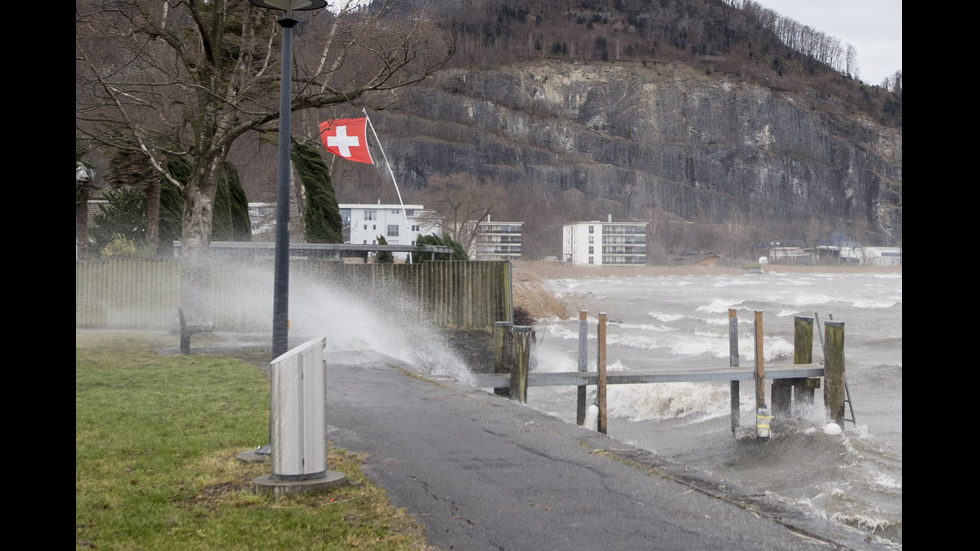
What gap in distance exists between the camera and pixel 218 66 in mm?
19578

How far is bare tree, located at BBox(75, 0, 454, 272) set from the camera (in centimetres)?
1873

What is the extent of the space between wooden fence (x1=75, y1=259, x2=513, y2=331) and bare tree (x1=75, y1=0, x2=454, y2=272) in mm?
3318

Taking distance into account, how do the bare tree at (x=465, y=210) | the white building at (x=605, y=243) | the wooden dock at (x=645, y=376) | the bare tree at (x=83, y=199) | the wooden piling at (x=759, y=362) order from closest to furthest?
the wooden dock at (x=645, y=376), the wooden piling at (x=759, y=362), the bare tree at (x=83, y=199), the bare tree at (x=465, y=210), the white building at (x=605, y=243)

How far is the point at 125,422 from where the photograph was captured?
29.8ft

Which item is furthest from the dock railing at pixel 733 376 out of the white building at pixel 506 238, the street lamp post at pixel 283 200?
the white building at pixel 506 238

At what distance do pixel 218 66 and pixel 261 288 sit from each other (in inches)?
274

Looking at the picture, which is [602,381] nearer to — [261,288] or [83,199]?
[261,288]

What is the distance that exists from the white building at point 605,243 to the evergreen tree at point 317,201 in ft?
313

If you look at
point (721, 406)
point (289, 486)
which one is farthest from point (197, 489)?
point (721, 406)

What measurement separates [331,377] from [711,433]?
7310 millimetres

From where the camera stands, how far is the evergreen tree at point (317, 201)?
3155cm

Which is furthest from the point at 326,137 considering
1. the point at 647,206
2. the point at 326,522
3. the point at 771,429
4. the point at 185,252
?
the point at 647,206

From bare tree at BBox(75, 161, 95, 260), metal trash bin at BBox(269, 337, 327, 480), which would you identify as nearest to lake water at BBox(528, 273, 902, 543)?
metal trash bin at BBox(269, 337, 327, 480)

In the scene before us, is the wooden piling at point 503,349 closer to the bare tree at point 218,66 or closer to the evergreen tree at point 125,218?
the bare tree at point 218,66
